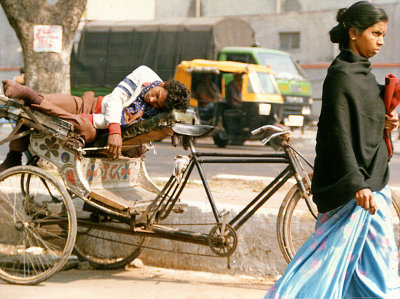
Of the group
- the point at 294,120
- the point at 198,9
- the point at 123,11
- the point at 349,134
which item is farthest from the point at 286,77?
the point at 349,134

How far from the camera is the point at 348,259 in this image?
3.03m

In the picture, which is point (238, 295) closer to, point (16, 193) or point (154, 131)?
point (154, 131)

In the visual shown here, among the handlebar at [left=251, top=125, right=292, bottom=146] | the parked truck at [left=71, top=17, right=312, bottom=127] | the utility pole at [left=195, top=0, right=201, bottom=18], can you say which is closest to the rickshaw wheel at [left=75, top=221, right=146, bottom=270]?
the handlebar at [left=251, top=125, right=292, bottom=146]

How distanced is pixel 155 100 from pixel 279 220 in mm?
1088

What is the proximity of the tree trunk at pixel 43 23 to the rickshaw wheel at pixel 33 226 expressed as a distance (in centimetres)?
247

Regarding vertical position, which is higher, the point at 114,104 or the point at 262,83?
the point at 114,104

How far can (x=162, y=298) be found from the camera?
13.6 ft

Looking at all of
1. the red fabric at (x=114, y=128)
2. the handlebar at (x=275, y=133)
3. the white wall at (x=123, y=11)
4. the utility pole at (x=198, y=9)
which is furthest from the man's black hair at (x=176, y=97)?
the utility pole at (x=198, y=9)

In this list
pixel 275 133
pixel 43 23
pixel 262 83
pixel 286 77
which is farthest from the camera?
pixel 286 77

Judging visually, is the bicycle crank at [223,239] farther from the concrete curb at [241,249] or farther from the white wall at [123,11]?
the white wall at [123,11]

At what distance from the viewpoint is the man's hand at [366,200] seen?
289 cm

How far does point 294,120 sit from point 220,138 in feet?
6.74

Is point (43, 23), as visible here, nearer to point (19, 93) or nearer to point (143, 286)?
point (19, 93)

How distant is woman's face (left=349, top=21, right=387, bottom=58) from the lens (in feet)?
9.98
